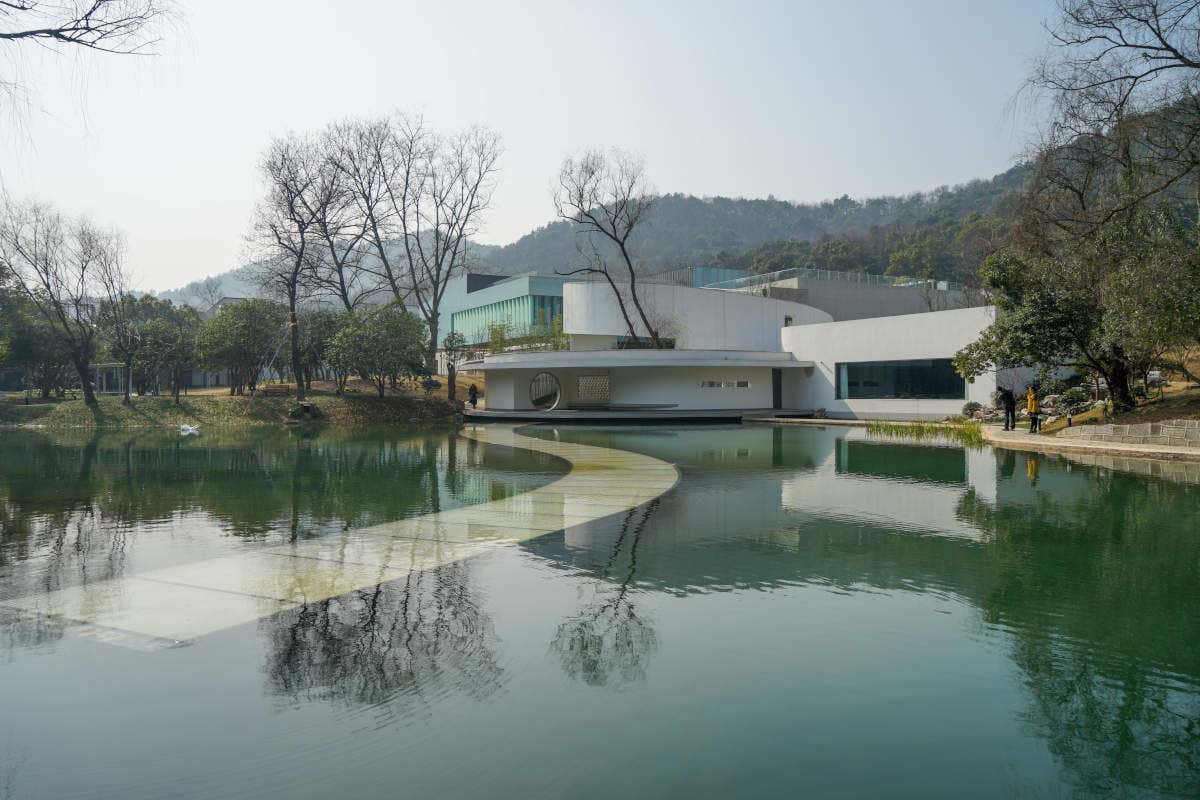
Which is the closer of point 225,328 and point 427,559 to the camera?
point 427,559

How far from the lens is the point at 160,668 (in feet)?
15.5

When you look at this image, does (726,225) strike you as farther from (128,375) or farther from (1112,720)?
(1112,720)

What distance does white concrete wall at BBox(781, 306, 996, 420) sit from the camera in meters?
28.2

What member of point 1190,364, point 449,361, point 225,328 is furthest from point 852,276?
point 225,328

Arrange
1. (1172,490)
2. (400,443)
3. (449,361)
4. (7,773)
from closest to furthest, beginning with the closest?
(7,773), (1172,490), (400,443), (449,361)

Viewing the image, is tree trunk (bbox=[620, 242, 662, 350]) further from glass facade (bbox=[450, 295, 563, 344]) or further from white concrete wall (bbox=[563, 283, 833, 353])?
glass facade (bbox=[450, 295, 563, 344])

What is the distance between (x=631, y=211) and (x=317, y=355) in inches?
679

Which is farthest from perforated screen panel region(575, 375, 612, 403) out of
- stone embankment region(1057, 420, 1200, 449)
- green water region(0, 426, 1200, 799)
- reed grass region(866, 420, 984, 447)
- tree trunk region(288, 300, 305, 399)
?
green water region(0, 426, 1200, 799)

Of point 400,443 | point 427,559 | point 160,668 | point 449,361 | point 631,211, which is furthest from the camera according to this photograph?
point 449,361

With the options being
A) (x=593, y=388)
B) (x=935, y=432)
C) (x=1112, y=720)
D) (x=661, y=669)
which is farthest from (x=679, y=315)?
(x=1112, y=720)

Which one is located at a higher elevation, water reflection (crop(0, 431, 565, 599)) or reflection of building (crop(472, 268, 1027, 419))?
reflection of building (crop(472, 268, 1027, 419))

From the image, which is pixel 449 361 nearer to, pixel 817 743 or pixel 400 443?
pixel 400 443

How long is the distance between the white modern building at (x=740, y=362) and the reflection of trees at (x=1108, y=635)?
20609mm

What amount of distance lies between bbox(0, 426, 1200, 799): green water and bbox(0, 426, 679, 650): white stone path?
263 mm
